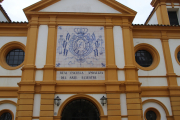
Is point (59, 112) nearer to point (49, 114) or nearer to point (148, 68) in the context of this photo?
point (49, 114)

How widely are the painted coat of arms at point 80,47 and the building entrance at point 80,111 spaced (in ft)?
8.05

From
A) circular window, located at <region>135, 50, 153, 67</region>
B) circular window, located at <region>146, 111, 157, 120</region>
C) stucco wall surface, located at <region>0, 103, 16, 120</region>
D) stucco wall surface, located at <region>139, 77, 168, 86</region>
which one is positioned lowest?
circular window, located at <region>146, 111, 157, 120</region>

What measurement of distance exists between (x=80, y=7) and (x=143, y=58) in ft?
21.5

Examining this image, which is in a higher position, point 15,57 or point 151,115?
point 15,57

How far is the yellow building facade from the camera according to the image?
11.2 metres

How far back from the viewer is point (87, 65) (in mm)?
12008

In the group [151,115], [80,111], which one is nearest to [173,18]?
[151,115]

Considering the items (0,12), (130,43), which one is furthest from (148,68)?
(0,12)

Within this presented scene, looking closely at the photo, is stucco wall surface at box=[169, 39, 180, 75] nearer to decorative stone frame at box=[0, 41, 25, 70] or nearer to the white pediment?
the white pediment

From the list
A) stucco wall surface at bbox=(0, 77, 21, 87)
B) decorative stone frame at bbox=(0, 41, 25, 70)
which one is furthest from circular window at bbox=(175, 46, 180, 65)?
stucco wall surface at bbox=(0, 77, 21, 87)

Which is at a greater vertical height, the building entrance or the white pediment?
the white pediment

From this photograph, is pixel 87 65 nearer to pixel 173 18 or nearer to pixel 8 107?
pixel 8 107

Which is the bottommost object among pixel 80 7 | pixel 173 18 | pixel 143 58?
pixel 143 58

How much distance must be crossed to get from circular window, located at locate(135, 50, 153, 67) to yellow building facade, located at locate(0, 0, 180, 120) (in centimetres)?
9
